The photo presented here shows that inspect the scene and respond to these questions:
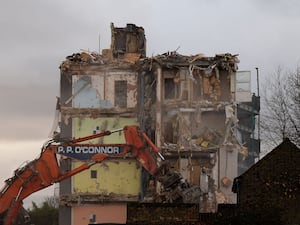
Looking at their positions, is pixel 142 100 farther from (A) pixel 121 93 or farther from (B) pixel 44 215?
(B) pixel 44 215

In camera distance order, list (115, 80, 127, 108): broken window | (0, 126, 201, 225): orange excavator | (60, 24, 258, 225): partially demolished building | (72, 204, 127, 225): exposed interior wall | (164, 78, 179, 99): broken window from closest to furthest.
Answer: (0, 126, 201, 225): orange excavator
(60, 24, 258, 225): partially demolished building
(164, 78, 179, 99): broken window
(72, 204, 127, 225): exposed interior wall
(115, 80, 127, 108): broken window

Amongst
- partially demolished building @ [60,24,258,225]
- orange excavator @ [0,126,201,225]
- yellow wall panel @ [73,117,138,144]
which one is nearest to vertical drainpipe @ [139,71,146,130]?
partially demolished building @ [60,24,258,225]

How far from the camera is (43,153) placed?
40969mm

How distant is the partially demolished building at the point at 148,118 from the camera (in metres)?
49.4

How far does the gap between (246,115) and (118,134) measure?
1219 centimetres

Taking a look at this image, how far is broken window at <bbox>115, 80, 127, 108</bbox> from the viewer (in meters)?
51.8

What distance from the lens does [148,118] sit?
50531 millimetres

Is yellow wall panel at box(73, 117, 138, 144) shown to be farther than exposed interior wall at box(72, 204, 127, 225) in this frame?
Yes

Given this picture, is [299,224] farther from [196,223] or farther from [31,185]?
[31,185]

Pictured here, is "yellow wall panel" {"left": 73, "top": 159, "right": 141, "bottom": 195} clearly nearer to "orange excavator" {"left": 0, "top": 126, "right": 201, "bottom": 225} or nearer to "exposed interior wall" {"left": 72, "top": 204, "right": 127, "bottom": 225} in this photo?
"exposed interior wall" {"left": 72, "top": 204, "right": 127, "bottom": 225}

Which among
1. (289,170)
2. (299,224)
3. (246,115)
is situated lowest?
(299,224)

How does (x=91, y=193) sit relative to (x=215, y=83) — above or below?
below

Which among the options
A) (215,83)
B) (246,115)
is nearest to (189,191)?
(215,83)

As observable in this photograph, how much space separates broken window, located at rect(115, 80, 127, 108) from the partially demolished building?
64 mm
